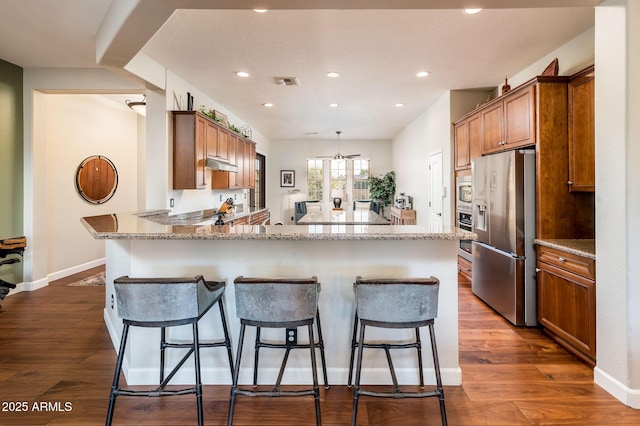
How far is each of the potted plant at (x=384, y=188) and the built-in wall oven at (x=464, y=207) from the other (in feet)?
14.1

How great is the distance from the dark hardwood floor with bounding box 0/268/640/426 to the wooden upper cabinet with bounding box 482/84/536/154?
1.81m

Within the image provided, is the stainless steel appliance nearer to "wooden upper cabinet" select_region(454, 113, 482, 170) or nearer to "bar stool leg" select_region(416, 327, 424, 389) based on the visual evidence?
"wooden upper cabinet" select_region(454, 113, 482, 170)

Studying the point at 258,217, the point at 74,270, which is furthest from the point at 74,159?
the point at 258,217

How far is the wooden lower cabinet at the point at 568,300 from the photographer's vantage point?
2340 millimetres

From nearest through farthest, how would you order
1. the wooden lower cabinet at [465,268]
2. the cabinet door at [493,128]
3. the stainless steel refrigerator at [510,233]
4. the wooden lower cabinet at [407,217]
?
1. the stainless steel refrigerator at [510,233]
2. the cabinet door at [493,128]
3. the wooden lower cabinet at [465,268]
4. the wooden lower cabinet at [407,217]

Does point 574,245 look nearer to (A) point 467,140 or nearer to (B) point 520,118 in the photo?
(B) point 520,118

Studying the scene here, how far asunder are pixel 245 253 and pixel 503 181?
8.25ft

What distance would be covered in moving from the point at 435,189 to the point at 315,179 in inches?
175

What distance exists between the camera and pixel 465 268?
4.59 meters

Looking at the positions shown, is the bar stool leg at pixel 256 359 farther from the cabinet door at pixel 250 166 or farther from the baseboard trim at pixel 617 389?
the cabinet door at pixel 250 166

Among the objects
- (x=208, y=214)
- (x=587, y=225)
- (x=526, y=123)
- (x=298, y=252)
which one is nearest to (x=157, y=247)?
(x=298, y=252)

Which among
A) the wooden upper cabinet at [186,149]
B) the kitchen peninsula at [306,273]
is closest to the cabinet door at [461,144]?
the kitchen peninsula at [306,273]

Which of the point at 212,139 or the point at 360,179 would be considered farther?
the point at 360,179

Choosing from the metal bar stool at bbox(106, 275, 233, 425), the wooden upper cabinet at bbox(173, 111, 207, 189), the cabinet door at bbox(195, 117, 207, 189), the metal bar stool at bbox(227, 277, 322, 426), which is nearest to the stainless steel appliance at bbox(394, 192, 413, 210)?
the cabinet door at bbox(195, 117, 207, 189)
